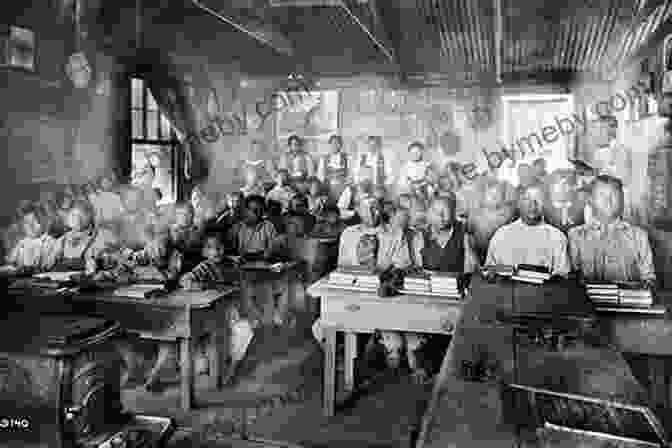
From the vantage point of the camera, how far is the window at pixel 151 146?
175 inches

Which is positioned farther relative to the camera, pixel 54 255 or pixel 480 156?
pixel 480 156

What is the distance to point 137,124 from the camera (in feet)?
14.7

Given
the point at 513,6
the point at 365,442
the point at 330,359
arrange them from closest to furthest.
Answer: the point at 365,442 → the point at 330,359 → the point at 513,6

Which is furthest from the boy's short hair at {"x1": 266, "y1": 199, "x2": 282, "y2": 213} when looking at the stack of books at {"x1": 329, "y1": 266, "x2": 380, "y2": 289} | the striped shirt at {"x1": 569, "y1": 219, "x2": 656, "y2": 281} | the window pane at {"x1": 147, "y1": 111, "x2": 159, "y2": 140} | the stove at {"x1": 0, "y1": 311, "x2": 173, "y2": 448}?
the stove at {"x1": 0, "y1": 311, "x2": 173, "y2": 448}

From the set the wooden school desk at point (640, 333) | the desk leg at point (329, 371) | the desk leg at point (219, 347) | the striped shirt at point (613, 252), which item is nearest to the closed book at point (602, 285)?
the wooden school desk at point (640, 333)

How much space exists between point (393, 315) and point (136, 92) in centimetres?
290

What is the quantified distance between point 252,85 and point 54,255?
211 cm

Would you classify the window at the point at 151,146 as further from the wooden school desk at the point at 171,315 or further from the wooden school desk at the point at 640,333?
the wooden school desk at the point at 640,333

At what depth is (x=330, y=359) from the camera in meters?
3.11

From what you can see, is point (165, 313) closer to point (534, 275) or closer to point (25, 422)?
point (25, 422)

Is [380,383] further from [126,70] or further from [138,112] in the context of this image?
[126,70]

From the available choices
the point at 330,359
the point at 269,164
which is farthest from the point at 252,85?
the point at 330,359

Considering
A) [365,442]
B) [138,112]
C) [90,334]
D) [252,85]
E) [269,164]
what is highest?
[252,85]

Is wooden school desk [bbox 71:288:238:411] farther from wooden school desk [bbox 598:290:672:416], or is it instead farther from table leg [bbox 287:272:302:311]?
wooden school desk [bbox 598:290:672:416]
